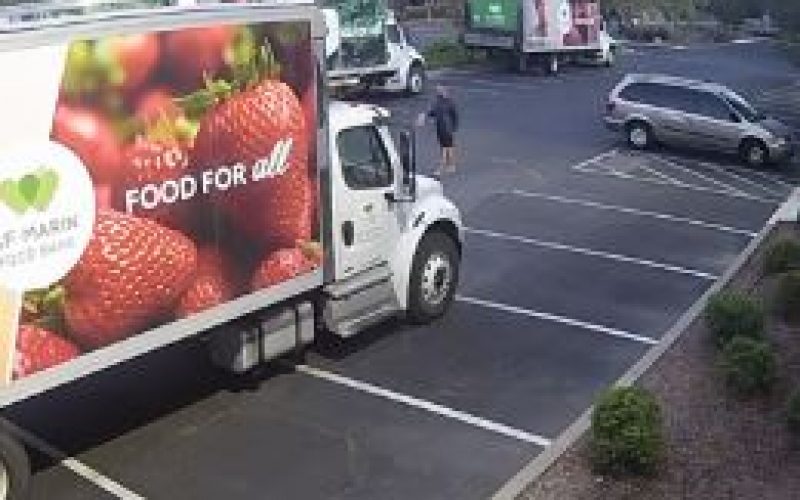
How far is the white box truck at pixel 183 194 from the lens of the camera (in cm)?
863

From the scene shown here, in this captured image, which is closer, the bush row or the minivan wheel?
the bush row

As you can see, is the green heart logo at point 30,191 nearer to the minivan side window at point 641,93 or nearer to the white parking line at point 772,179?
the white parking line at point 772,179

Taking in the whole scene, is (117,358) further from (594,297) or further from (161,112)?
(594,297)

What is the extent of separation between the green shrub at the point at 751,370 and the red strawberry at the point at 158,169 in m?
5.22

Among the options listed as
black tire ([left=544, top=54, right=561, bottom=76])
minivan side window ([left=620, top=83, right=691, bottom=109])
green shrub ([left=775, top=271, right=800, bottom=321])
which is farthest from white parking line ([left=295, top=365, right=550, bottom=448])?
black tire ([left=544, top=54, right=561, bottom=76])

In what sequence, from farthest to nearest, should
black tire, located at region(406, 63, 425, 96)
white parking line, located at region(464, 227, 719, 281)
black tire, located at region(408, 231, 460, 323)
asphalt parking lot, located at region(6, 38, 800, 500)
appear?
1. black tire, located at region(406, 63, 425, 96)
2. white parking line, located at region(464, 227, 719, 281)
3. black tire, located at region(408, 231, 460, 323)
4. asphalt parking lot, located at region(6, 38, 800, 500)

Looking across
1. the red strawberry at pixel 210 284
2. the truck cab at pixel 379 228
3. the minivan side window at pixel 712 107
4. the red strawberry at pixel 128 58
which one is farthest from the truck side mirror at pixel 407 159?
the minivan side window at pixel 712 107

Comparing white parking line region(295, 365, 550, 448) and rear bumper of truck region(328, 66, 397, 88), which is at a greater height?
rear bumper of truck region(328, 66, 397, 88)

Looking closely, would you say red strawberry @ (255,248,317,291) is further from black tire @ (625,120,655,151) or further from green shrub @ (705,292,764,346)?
black tire @ (625,120,655,151)

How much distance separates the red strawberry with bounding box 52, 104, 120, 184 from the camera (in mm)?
8703

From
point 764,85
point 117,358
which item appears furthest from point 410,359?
point 764,85

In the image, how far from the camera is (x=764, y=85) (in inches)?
1639

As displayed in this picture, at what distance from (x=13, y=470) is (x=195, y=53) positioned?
3.68 m

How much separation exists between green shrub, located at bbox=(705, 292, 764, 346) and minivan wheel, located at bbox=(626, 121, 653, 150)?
1527cm
